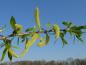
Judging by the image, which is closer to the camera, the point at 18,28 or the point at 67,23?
the point at 18,28

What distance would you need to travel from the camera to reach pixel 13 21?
0.70 m

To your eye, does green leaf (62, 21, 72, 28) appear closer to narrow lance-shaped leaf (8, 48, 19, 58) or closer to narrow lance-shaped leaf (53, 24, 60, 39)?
narrow lance-shaped leaf (53, 24, 60, 39)

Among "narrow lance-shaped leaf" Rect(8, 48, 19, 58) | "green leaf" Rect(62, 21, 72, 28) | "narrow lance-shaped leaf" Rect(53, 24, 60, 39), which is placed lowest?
"narrow lance-shaped leaf" Rect(8, 48, 19, 58)

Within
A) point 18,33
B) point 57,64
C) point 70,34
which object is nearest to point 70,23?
point 70,34

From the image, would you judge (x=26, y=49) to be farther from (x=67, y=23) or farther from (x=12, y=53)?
(x=67, y=23)

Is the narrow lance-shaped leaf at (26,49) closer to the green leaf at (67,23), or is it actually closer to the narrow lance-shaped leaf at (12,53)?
the narrow lance-shaped leaf at (12,53)

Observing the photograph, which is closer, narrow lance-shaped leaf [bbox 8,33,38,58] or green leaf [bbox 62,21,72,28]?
narrow lance-shaped leaf [bbox 8,33,38,58]

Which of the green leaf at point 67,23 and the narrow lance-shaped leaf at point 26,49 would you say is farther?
the green leaf at point 67,23

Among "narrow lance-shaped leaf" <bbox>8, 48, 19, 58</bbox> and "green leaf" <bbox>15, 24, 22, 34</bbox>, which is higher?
"green leaf" <bbox>15, 24, 22, 34</bbox>

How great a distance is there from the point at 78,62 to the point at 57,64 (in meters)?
3.49

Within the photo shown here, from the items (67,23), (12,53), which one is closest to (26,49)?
(12,53)

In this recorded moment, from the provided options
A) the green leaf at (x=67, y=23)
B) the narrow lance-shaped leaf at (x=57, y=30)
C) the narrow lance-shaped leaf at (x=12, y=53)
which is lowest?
the narrow lance-shaped leaf at (x=12, y=53)

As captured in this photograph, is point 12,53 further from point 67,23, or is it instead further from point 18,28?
point 67,23

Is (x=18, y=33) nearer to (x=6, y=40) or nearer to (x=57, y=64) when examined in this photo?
(x=6, y=40)
